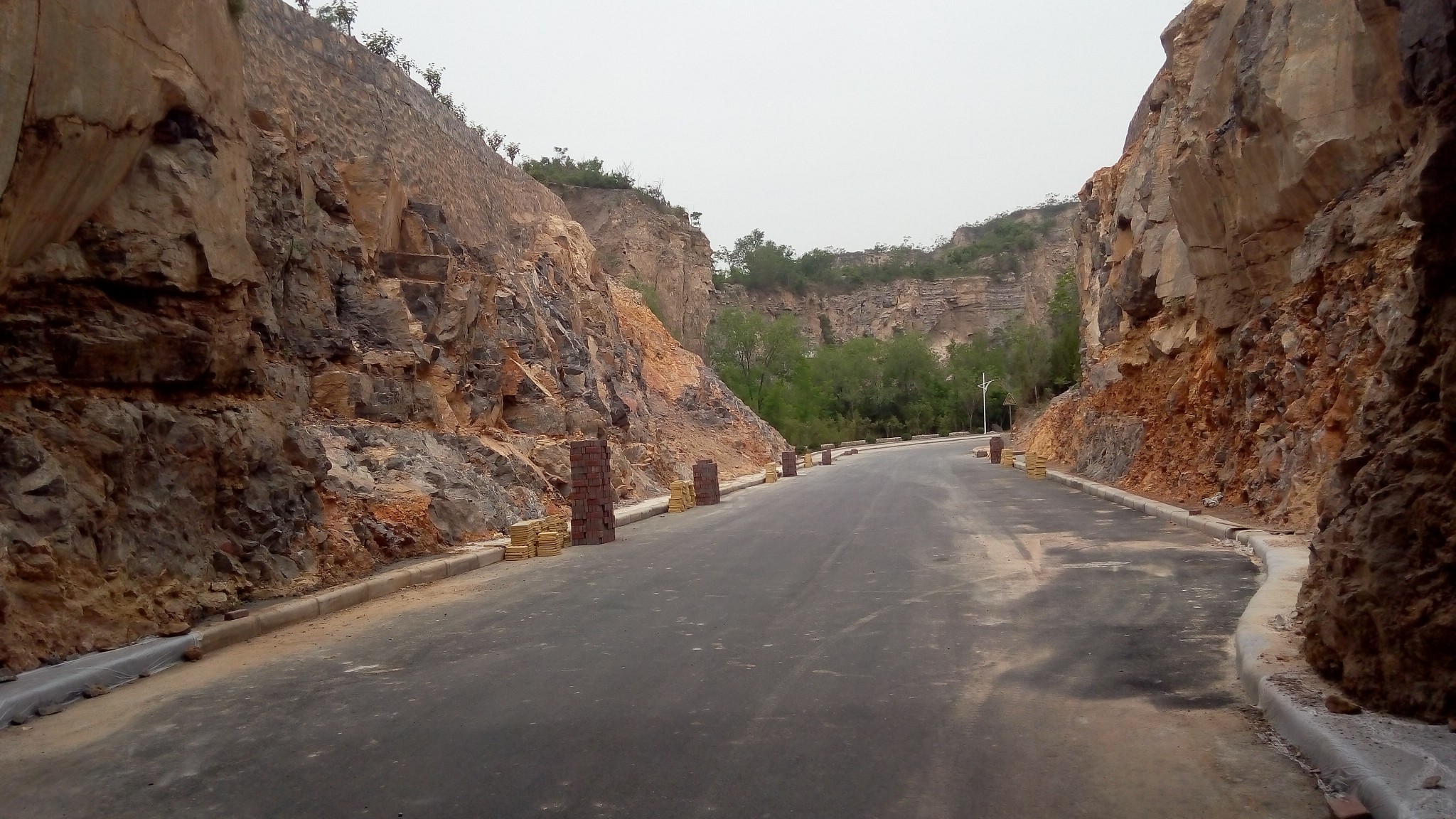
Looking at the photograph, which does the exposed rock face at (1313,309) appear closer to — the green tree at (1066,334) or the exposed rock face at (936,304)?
the green tree at (1066,334)

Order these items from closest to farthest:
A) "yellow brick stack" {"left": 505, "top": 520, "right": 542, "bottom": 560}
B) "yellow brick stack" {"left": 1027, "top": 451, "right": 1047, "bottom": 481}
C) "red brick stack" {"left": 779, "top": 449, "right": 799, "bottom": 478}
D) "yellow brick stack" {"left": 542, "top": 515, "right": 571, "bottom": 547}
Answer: "yellow brick stack" {"left": 505, "top": 520, "right": 542, "bottom": 560} < "yellow brick stack" {"left": 542, "top": 515, "right": 571, "bottom": 547} < "yellow brick stack" {"left": 1027, "top": 451, "right": 1047, "bottom": 481} < "red brick stack" {"left": 779, "top": 449, "right": 799, "bottom": 478}

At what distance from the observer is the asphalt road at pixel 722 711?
458 centimetres

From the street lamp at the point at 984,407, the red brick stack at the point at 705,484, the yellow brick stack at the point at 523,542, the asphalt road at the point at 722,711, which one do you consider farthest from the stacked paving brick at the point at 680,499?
the street lamp at the point at 984,407

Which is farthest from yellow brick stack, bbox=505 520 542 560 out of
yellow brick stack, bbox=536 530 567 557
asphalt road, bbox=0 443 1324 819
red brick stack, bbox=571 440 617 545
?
asphalt road, bbox=0 443 1324 819

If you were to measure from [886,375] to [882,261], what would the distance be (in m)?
41.9

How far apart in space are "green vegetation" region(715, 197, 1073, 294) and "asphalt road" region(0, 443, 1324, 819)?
3434 inches

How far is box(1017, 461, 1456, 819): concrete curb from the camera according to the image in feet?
13.0

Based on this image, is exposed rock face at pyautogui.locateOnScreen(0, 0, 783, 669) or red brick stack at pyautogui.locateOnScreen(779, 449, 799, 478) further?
red brick stack at pyautogui.locateOnScreen(779, 449, 799, 478)

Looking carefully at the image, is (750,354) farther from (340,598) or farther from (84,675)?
(84,675)

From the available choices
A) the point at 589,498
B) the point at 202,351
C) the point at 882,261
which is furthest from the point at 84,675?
the point at 882,261

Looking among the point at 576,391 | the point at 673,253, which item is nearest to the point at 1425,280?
the point at 576,391

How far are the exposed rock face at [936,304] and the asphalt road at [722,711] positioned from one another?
96.7 metres

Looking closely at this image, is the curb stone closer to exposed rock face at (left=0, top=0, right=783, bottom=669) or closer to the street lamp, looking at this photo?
exposed rock face at (left=0, top=0, right=783, bottom=669)

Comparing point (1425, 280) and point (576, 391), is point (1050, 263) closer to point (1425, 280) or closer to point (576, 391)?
point (576, 391)
